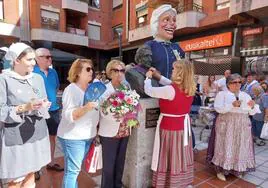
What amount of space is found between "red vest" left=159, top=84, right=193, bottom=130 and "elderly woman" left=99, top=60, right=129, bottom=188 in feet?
1.49

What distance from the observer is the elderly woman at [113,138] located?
2092 millimetres

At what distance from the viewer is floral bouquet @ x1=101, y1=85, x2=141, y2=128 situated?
1.96 metres

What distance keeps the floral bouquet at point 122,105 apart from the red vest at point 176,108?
39 centimetres

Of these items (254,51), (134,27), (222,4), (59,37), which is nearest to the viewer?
(254,51)

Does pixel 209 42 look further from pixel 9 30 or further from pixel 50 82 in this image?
pixel 9 30

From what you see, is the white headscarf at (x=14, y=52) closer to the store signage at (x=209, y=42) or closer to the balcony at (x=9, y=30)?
the store signage at (x=209, y=42)

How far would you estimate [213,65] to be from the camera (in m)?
10.6

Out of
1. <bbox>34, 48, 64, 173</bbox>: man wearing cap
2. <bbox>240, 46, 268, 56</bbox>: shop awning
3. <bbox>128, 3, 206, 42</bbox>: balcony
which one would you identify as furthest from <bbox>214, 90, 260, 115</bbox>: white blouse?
<bbox>128, 3, 206, 42</bbox>: balcony

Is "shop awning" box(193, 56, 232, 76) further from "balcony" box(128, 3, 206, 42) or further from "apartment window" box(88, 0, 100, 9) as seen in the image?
"apartment window" box(88, 0, 100, 9)

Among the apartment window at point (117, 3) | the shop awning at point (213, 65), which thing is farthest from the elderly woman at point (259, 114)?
the apartment window at point (117, 3)

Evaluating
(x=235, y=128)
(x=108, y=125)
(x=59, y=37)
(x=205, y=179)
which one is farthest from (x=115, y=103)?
(x=59, y=37)

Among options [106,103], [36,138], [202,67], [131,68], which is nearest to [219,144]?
[131,68]

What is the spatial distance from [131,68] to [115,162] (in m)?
1.10

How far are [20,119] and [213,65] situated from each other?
33.9ft
